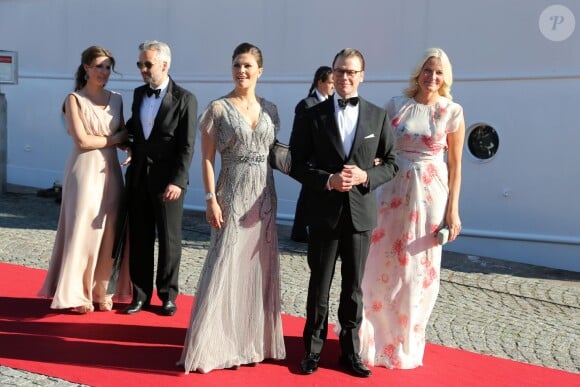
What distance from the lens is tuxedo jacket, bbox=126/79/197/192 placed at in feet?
19.4

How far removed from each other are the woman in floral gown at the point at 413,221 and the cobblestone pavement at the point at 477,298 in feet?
2.86

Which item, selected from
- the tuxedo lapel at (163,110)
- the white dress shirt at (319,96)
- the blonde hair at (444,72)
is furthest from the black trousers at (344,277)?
the white dress shirt at (319,96)

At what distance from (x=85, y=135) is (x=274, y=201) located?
1863 millimetres

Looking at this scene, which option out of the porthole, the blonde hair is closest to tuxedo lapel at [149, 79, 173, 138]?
the blonde hair

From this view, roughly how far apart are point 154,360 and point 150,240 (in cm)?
144

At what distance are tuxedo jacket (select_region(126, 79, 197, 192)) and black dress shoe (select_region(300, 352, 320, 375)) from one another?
1.75 m

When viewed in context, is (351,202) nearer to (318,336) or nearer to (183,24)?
(318,336)

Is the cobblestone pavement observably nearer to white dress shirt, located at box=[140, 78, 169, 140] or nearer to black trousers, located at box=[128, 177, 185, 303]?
black trousers, located at box=[128, 177, 185, 303]

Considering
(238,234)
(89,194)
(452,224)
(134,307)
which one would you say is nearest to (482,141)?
(452,224)

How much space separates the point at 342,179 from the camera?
454cm

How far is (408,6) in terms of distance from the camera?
33.7 ft

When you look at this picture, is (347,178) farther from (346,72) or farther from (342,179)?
(346,72)

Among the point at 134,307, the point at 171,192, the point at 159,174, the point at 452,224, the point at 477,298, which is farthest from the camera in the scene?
the point at 477,298

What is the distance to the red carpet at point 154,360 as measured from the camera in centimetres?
479
